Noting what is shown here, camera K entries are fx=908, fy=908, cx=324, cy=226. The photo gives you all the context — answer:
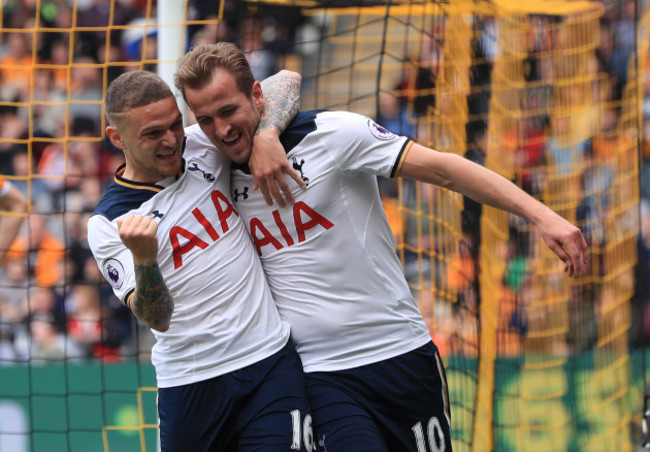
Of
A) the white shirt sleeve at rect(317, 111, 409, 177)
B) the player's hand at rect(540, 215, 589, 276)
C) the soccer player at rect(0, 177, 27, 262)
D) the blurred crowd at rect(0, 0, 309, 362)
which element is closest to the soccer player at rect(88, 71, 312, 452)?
the white shirt sleeve at rect(317, 111, 409, 177)

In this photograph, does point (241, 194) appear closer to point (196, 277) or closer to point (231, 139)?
point (231, 139)

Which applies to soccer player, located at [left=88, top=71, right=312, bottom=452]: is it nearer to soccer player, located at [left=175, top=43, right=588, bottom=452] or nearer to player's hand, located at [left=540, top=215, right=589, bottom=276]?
soccer player, located at [left=175, top=43, right=588, bottom=452]

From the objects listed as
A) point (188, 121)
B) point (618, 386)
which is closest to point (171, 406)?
point (188, 121)

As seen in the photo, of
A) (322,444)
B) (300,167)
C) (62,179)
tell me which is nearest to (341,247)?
(300,167)

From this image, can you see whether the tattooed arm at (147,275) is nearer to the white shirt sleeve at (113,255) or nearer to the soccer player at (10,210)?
the white shirt sleeve at (113,255)

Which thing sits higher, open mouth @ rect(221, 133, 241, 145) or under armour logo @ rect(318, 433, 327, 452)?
open mouth @ rect(221, 133, 241, 145)

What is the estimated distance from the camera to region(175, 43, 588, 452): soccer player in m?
2.84

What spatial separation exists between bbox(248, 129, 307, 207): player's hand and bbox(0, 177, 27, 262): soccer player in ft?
6.69

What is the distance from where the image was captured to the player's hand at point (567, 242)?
267 cm

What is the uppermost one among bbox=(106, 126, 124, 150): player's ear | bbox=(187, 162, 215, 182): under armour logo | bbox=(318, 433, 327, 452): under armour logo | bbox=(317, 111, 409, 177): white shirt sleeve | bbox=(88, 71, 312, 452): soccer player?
bbox=(106, 126, 124, 150): player's ear

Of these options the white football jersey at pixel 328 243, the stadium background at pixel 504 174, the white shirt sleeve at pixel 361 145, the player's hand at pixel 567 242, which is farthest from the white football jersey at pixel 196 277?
the stadium background at pixel 504 174

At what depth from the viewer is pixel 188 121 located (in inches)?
175

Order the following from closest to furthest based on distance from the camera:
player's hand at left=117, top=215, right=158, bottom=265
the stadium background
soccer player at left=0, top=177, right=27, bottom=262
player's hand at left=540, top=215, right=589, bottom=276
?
player's hand at left=117, top=215, right=158, bottom=265
player's hand at left=540, top=215, right=589, bottom=276
soccer player at left=0, top=177, right=27, bottom=262
the stadium background

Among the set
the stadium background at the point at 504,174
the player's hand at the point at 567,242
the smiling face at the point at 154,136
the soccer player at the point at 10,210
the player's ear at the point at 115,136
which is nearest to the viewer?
the player's hand at the point at 567,242
